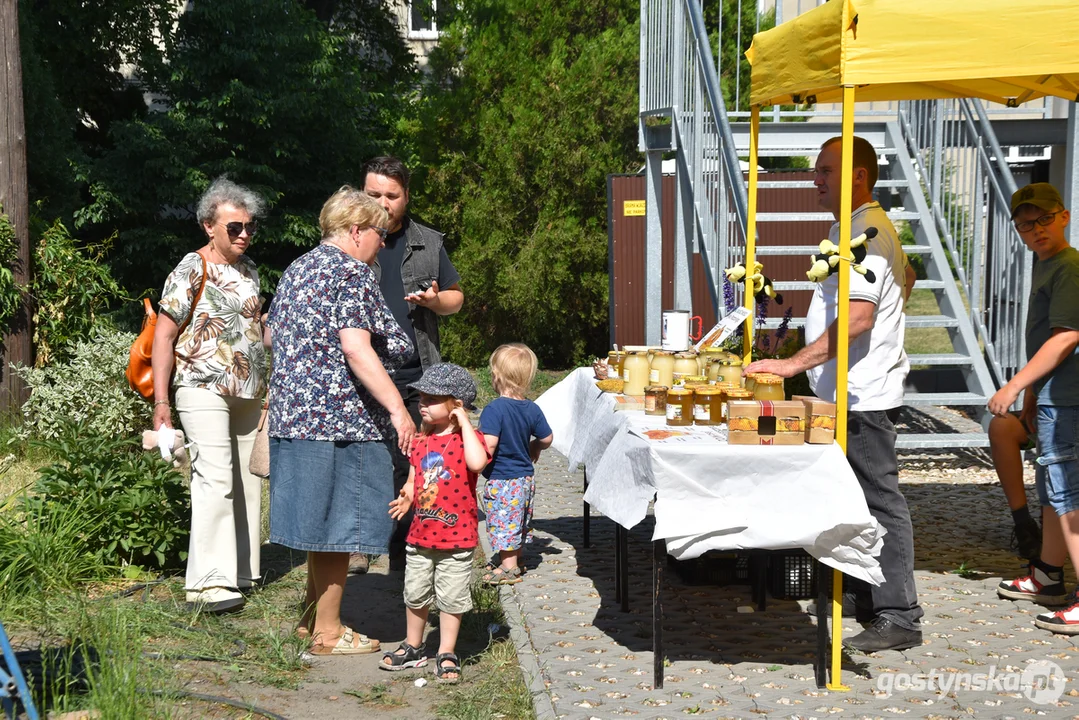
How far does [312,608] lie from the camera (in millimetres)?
5055

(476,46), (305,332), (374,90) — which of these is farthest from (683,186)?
(374,90)

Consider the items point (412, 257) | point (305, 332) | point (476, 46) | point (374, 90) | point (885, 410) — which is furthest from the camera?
point (374, 90)

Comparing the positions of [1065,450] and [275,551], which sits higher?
[1065,450]

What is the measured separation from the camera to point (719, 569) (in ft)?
18.9

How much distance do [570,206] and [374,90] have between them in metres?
3.33

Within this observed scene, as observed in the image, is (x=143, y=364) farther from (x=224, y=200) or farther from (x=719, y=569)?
Result: (x=719, y=569)

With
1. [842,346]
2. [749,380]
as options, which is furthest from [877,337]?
[749,380]

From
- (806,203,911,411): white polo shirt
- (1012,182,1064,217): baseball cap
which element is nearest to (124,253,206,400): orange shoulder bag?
(806,203,911,411): white polo shirt

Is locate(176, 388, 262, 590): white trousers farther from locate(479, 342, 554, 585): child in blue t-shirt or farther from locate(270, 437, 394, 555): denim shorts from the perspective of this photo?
locate(479, 342, 554, 585): child in blue t-shirt

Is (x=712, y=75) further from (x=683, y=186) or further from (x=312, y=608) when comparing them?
(x=312, y=608)

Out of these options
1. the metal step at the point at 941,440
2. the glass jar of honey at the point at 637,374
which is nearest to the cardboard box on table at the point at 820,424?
the glass jar of honey at the point at 637,374

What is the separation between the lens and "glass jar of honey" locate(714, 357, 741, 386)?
5.12m

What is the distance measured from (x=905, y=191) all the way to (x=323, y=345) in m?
6.32

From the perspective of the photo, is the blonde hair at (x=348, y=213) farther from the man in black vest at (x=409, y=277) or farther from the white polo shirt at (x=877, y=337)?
the white polo shirt at (x=877, y=337)
